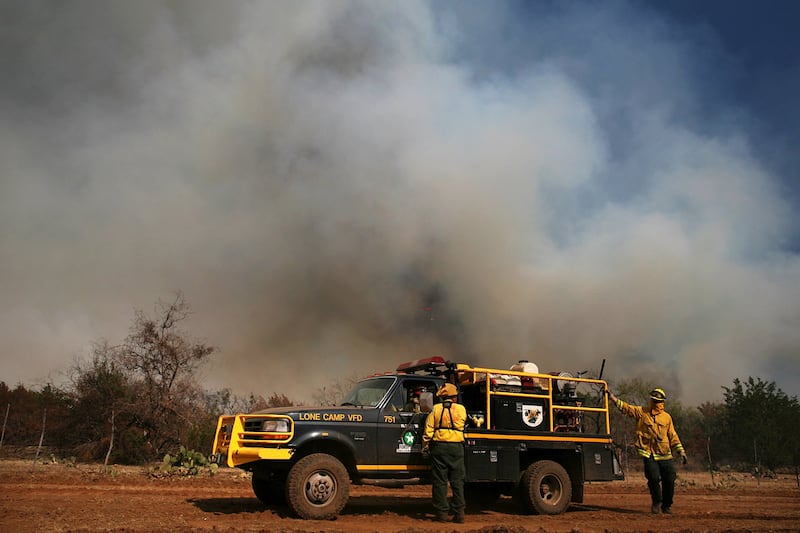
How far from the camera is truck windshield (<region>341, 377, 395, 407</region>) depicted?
10.7 meters

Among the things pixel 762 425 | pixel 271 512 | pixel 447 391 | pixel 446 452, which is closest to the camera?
pixel 271 512

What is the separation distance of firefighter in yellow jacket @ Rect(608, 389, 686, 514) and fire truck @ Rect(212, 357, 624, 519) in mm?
759

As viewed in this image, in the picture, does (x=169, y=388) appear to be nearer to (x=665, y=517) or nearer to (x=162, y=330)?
(x=162, y=330)

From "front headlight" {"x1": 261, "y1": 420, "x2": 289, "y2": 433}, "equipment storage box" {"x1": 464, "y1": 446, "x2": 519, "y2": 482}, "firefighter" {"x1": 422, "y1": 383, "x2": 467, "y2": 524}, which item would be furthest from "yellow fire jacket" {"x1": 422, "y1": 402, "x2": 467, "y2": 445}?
"front headlight" {"x1": 261, "y1": 420, "x2": 289, "y2": 433}

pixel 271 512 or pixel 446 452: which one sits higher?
pixel 446 452

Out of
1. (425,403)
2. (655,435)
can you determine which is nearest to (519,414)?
(425,403)

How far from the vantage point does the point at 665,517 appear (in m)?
10.8

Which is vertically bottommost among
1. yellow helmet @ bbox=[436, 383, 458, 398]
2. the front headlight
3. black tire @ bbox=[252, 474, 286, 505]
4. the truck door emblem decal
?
black tire @ bbox=[252, 474, 286, 505]

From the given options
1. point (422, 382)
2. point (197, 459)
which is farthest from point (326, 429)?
point (197, 459)

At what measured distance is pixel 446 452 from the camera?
997 centimetres

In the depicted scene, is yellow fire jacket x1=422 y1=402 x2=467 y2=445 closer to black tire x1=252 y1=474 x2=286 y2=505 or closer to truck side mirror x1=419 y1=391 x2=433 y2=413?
truck side mirror x1=419 y1=391 x2=433 y2=413

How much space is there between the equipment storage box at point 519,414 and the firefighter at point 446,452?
Result: 4.18 feet

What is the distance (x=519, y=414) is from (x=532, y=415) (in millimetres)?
325

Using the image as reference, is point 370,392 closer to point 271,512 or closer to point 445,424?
point 445,424
